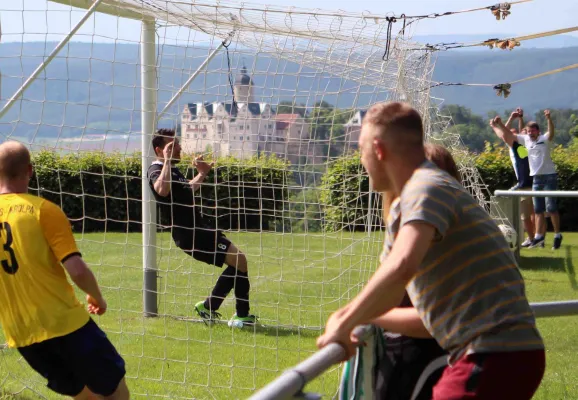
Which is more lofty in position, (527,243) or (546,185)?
(546,185)

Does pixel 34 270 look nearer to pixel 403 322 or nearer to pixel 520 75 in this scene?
pixel 403 322

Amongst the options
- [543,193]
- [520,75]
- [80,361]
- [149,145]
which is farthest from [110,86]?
[520,75]

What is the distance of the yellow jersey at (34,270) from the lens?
4234 millimetres

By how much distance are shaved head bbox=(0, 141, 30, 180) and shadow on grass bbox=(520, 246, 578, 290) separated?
815 centimetres

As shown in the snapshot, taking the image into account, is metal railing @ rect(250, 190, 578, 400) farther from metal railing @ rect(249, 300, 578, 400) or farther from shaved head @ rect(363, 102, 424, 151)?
shaved head @ rect(363, 102, 424, 151)

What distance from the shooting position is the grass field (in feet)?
20.7

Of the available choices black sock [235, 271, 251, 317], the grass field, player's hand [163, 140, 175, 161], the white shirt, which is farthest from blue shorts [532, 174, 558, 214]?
player's hand [163, 140, 175, 161]

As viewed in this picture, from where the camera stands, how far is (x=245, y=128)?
7738mm

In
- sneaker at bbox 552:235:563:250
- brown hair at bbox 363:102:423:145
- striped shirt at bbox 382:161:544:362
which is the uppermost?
brown hair at bbox 363:102:423:145

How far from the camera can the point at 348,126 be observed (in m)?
7.29

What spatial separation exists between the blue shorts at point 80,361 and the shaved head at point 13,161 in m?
0.87

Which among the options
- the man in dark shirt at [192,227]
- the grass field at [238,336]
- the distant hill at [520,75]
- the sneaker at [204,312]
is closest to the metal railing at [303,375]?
the grass field at [238,336]

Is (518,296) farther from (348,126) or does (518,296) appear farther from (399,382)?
(348,126)

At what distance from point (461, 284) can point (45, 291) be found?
2413mm
